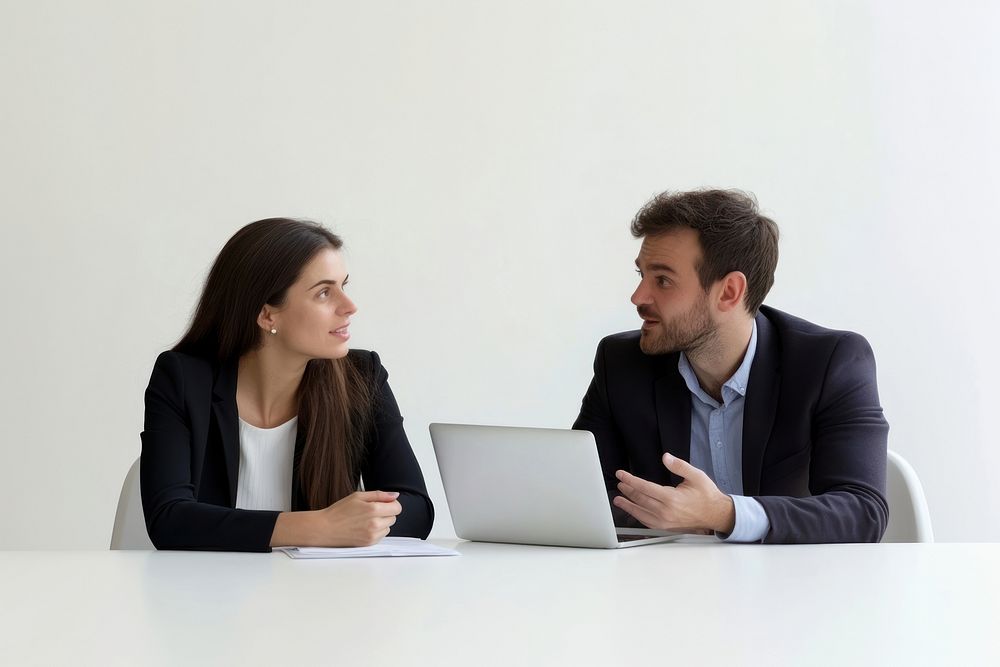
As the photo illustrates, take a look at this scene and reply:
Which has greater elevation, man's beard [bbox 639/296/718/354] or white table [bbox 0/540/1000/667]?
man's beard [bbox 639/296/718/354]

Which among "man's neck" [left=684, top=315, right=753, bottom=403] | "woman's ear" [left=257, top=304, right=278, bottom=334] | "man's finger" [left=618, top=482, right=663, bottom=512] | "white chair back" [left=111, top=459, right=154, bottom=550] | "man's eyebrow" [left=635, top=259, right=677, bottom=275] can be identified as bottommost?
"white chair back" [left=111, top=459, right=154, bottom=550]

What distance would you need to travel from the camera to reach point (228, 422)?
2.22 meters

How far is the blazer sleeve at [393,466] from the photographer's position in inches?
84.0

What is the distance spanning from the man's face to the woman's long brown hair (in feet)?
2.11

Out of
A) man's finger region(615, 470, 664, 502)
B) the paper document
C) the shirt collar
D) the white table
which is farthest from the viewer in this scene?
the shirt collar

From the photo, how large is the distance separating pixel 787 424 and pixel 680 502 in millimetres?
532

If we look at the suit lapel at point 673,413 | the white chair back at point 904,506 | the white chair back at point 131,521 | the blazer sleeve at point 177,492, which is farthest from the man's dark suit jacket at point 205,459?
the white chair back at point 904,506

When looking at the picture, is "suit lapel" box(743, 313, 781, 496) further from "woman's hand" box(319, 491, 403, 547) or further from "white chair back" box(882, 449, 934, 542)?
"woman's hand" box(319, 491, 403, 547)

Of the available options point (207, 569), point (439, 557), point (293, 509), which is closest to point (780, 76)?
point (293, 509)

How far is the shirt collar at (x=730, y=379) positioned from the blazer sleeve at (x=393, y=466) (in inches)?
24.5

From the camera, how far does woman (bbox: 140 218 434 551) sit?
2.15 m

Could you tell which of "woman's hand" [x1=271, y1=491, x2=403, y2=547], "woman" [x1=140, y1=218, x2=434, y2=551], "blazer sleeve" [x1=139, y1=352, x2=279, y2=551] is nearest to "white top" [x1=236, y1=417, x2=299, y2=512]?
A: "woman" [x1=140, y1=218, x2=434, y2=551]

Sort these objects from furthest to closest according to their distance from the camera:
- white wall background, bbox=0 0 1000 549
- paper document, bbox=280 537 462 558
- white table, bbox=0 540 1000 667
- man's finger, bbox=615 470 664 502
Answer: white wall background, bbox=0 0 1000 549 < man's finger, bbox=615 470 664 502 < paper document, bbox=280 537 462 558 < white table, bbox=0 540 1000 667

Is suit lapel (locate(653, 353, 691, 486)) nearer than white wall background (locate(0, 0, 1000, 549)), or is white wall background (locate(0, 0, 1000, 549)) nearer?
suit lapel (locate(653, 353, 691, 486))
